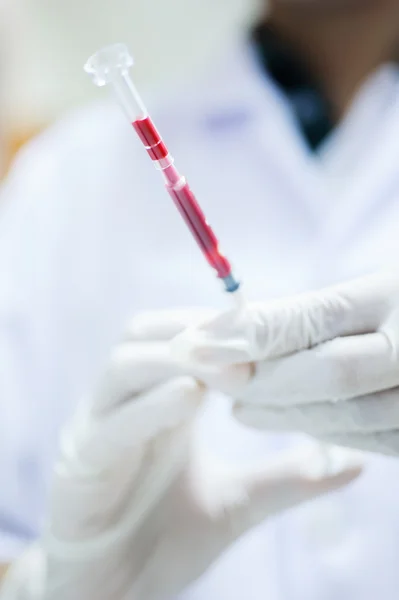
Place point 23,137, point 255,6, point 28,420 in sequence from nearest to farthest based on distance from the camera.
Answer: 1. point 28,420
2. point 255,6
3. point 23,137

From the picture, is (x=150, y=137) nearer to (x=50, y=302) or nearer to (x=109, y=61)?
(x=109, y=61)

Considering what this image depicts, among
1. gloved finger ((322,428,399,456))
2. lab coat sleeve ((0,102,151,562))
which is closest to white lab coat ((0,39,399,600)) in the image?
lab coat sleeve ((0,102,151,562))

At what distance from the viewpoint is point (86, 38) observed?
1.38 meters

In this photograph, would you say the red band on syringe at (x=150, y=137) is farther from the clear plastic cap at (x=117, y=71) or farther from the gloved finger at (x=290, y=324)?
the gloved finger at (x=290, y=324)

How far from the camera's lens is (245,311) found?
42cm

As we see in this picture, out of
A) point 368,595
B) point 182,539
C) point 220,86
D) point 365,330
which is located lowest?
point 368,595

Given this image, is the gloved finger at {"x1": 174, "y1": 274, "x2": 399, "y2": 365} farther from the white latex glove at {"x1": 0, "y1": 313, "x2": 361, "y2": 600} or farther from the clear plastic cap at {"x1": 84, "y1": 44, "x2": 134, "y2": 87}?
the clear plastic cap at {"x1": 84, "y1": 44, "x2": 134, "y2": 87}

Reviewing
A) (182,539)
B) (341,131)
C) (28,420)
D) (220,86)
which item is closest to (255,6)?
(220,86)

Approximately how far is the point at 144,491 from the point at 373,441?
19cm

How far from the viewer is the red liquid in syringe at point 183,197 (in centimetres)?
38

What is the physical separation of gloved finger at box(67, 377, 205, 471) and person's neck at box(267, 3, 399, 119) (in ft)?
1.85

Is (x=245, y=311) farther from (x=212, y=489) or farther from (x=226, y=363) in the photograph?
(x=212, y=489)

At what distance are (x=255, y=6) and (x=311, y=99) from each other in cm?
43

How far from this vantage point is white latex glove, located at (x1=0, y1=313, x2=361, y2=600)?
1.51 ft
